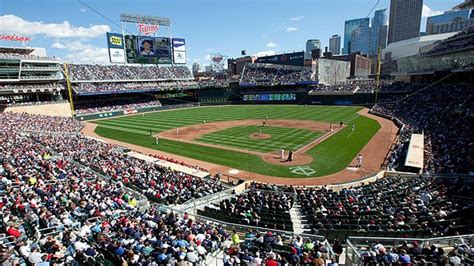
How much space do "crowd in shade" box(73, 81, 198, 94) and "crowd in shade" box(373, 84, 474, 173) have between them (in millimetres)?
51870

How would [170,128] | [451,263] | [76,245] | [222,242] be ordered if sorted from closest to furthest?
[451,263] < [76,245] < [222,242] < [170,128]

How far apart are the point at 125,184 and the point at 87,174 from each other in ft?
8.64

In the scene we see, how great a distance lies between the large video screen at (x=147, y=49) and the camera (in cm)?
7119

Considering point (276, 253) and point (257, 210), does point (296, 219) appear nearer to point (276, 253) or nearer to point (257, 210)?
point (257, 210)

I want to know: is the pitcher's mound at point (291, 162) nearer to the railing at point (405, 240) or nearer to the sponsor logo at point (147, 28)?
the railing at point (405, 240)

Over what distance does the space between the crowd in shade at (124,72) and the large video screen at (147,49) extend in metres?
4.33

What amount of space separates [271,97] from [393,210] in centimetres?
6483

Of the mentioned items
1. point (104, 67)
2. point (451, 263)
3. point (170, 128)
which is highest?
point (104, 67)

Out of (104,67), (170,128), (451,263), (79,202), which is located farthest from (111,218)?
(104,67)

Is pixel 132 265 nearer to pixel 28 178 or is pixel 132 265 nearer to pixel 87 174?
pixel 28 178

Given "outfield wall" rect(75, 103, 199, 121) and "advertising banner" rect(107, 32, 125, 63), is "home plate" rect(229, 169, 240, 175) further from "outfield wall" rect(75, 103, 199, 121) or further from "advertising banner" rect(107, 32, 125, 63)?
"advertising banner" rect(107, 32, 125, 63)

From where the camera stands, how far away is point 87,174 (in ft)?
56.3

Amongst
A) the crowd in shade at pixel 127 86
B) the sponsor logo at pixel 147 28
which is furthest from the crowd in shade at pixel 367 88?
the sponsor logo at pixel 147 28

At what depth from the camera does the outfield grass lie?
29747 mm
